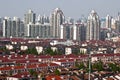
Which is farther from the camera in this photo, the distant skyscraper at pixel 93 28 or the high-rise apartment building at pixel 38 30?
the high-rise apartment building at pixel 38 30

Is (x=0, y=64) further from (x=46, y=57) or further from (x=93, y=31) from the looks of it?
(x=93, y=31)

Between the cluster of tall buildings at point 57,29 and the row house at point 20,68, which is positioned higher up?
the cluster of tall buildings at point 57,29

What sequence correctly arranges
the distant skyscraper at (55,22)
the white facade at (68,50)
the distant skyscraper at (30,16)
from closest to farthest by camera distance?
the white facade at (68,50) < the distant skyscraper at (55,22) < the distant skyscraper at (30,16)

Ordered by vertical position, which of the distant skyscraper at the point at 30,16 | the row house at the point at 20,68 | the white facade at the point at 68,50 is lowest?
the row house at the point at 20,68

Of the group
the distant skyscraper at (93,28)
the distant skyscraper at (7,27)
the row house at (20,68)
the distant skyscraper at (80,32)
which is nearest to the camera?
the row house at (20,68)

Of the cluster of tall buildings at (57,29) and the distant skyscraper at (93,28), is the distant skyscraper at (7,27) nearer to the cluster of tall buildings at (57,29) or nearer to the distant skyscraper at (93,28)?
the cluster of tall buildings at (57,29)

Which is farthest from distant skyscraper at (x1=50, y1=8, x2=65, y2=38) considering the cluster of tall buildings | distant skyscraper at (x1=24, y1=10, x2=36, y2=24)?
distant skyscraper at (x1=24, y1=10, x2=36, y2=24)

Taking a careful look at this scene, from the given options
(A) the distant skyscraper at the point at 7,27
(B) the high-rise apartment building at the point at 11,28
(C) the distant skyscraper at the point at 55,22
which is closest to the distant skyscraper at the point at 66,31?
(C) the distant skyscraper at the point at 55,22

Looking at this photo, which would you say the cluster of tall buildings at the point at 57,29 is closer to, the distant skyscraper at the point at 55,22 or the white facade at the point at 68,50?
the distant skyscraper at the point at 55,22

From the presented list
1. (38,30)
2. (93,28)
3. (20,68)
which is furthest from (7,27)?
(20,68)

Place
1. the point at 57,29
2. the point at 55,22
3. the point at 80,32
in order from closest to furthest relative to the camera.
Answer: the point at 80,32 < the point at 57,29 < the point at 55,22

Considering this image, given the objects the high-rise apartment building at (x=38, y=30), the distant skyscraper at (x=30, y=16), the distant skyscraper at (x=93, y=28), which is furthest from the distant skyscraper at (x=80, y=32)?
the distant skyscraper at (x=30, y=16)

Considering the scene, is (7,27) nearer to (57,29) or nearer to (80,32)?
(57,29)
